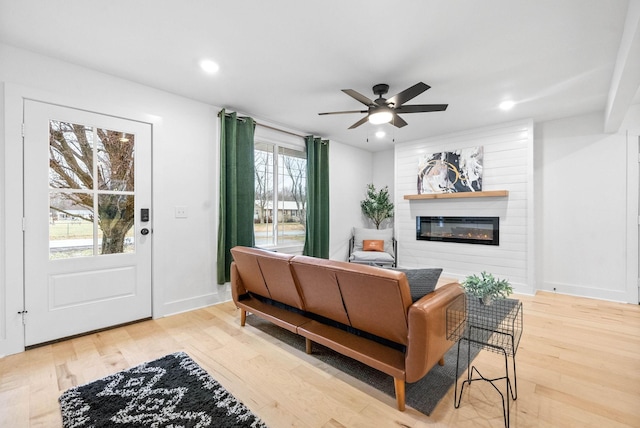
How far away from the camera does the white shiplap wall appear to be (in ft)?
13.8

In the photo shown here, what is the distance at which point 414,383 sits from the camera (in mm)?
2010

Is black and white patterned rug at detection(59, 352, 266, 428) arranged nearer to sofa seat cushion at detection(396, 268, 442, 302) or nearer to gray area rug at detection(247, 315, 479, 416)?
gray area rug at detection(247, 315, 479, 416)

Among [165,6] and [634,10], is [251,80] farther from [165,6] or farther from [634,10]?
[634,10]

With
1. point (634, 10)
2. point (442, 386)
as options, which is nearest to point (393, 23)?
point (634, 10)

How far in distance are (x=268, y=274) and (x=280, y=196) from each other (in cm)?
227

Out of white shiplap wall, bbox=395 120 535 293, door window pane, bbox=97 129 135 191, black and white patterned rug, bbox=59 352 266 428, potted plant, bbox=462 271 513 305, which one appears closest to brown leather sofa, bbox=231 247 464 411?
potted plant, bbox=462 271 513 305

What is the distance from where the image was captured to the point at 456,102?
360 cm

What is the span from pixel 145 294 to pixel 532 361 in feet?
12.2

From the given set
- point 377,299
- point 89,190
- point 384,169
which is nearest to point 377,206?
point 384,169

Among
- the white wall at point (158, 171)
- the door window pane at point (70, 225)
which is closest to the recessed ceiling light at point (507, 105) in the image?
the white wall at point (158, 171)

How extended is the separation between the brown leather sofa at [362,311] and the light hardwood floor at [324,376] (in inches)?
Answer: 10.2

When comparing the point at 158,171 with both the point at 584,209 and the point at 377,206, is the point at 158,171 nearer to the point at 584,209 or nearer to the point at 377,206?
the point at 377,206

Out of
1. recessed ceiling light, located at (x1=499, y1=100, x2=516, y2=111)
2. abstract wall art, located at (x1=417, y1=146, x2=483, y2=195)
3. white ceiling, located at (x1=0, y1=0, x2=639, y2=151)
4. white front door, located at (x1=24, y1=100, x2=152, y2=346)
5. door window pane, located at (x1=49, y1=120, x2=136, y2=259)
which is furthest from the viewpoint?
abstract wall art, located at (x1=417, y1=146, x2=483, y2=195)

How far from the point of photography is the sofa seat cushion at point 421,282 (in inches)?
71.3
